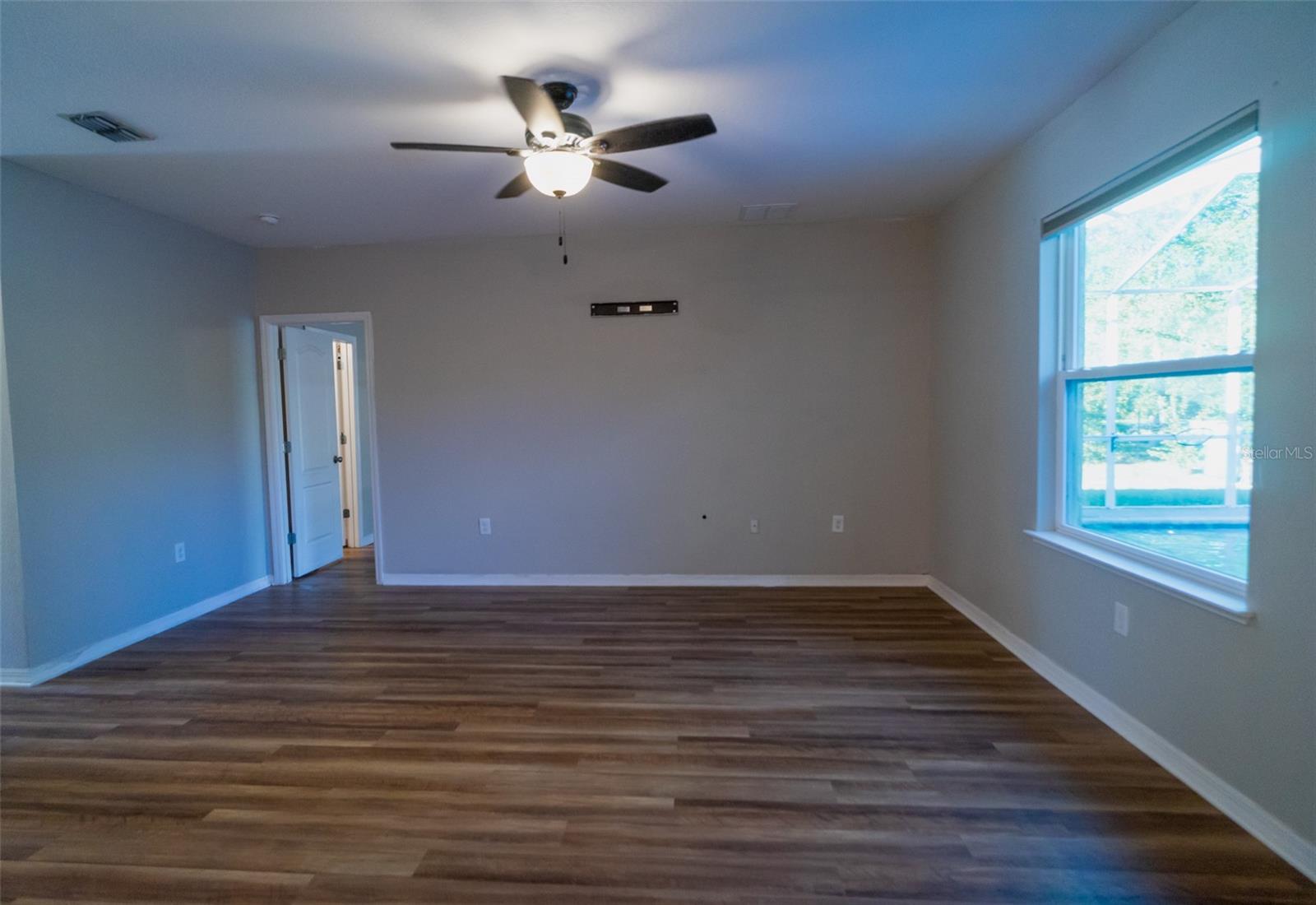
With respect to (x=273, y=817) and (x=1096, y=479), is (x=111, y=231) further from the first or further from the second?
(x=1096, y=479)

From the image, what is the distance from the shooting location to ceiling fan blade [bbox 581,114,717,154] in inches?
77.2

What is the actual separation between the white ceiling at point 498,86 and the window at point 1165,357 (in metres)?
0.56

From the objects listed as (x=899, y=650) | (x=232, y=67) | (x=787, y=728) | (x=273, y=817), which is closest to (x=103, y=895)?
(x=273, y=817)

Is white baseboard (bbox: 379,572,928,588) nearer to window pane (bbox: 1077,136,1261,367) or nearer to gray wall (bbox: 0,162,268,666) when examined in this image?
gray wall (bbox: 0,162,268,666)

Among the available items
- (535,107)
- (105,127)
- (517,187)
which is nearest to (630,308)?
(517,187)

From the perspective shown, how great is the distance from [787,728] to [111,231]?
4535 mm

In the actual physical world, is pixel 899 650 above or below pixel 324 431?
below

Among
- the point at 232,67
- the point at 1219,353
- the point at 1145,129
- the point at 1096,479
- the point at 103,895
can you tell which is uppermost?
the point at 232,67

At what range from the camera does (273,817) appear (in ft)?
5.99

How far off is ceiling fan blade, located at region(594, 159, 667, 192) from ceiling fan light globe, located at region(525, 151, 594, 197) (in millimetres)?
129

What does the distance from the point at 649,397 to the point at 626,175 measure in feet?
6.30

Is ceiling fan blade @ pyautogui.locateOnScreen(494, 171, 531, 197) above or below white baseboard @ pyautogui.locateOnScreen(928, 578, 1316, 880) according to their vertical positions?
above
